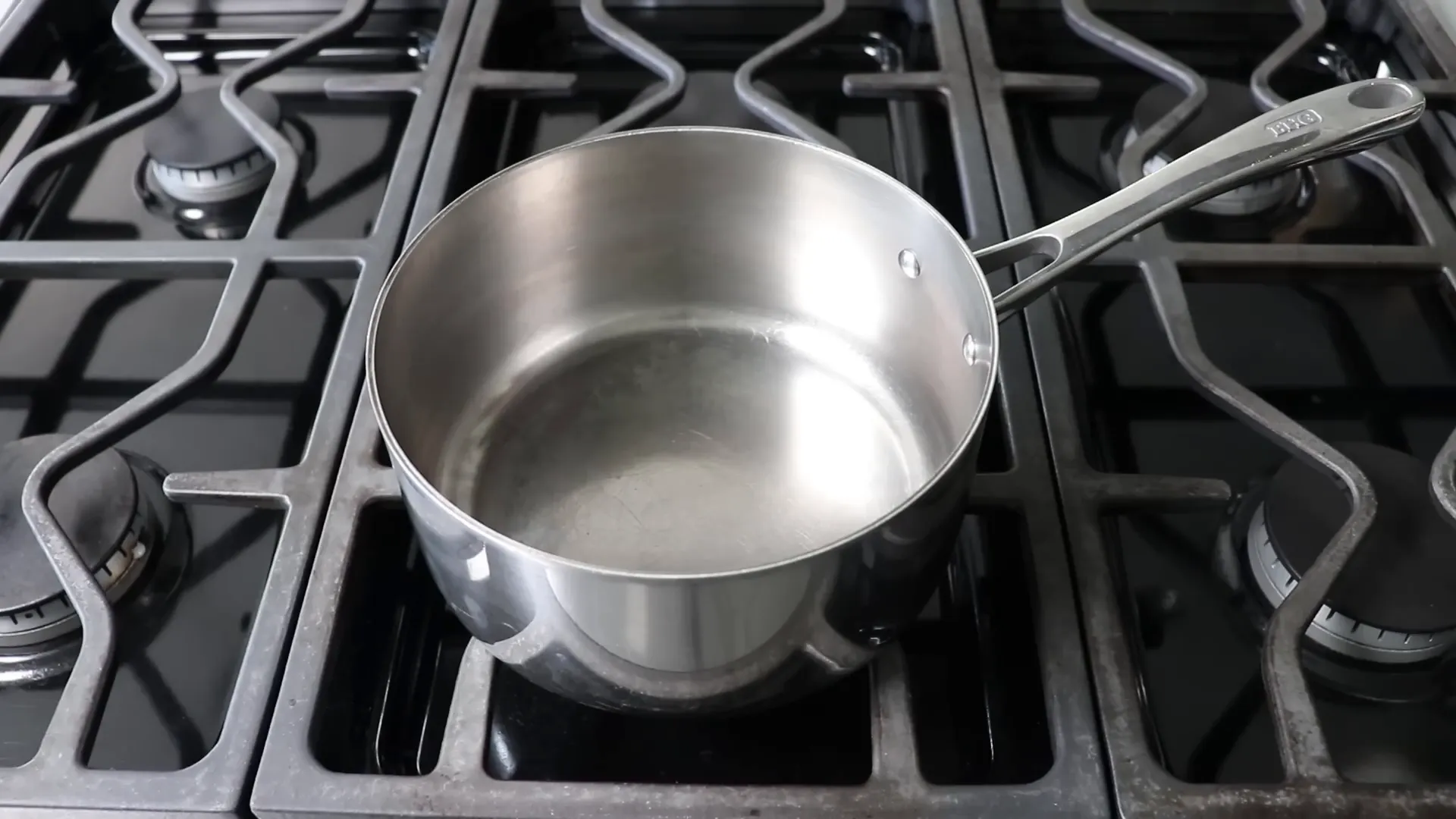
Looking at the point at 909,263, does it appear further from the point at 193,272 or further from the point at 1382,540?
the point at 193,272

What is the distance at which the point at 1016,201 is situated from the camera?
0.47 meters

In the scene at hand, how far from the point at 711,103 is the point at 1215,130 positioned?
0.26 m

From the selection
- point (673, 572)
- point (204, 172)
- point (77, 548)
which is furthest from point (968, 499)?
point (204, 172)

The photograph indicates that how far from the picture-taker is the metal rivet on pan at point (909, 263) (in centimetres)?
45

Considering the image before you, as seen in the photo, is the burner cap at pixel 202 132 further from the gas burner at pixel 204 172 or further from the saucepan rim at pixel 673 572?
the saucepan rim at pixel 673 572

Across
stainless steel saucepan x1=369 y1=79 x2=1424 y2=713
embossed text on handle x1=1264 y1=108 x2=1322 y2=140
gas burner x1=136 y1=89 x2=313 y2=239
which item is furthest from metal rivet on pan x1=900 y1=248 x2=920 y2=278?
gas burner x1=136 y1=89 x2=313 y2=239

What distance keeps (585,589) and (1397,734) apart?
0.93 feet

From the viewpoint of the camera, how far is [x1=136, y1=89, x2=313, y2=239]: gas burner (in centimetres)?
53

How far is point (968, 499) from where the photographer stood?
1.10 ft

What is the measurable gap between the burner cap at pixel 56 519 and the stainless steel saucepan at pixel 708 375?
0.10m

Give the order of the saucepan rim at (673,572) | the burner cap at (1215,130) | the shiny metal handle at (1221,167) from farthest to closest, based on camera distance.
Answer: the burner cap at (1215,130) → the shiny metal handle at (1221,167) → the saucepan rim at (673,572)

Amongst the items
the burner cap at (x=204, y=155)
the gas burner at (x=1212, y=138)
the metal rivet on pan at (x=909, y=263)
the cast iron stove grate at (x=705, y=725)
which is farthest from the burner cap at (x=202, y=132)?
the gas burner at (x=1212, y=138)

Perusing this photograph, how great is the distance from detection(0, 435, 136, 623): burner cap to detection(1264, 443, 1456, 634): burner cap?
41cm

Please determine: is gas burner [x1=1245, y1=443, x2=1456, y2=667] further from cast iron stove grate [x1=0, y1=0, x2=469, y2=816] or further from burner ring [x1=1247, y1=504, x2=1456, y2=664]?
cast iron stove grate [x1=0, y1=0, x2=469, y2=816]
